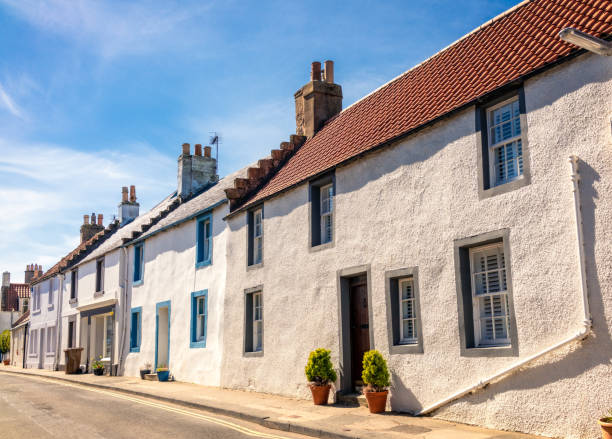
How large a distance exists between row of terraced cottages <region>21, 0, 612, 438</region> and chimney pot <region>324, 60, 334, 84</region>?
8cm

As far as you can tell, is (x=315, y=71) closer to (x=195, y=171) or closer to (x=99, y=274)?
(x=195, y=171)

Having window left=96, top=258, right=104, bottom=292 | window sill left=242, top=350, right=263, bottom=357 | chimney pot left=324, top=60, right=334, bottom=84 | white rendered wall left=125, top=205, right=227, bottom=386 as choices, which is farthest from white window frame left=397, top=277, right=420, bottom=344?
window left=96, top=258, right=104, bottom=292

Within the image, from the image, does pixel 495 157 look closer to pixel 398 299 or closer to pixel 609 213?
pixel 609 213

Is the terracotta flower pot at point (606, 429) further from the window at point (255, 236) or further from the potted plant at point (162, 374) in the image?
the potted plant at point (162, 374)

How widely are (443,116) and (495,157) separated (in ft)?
4.34

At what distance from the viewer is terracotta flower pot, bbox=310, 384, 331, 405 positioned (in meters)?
12.7

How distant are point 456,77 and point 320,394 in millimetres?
7149

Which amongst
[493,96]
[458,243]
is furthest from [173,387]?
[493,96]

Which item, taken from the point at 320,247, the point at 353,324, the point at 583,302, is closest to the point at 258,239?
the point at 320,247

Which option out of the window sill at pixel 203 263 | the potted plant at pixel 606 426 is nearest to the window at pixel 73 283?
the window sill at pixel 203 263

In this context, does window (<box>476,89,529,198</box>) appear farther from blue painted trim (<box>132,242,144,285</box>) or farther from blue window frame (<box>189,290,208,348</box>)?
blue painted trim (<box>132,242,144,285</box>)

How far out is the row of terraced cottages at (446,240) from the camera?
27.4ft

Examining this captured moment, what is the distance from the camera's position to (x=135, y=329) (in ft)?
82.8

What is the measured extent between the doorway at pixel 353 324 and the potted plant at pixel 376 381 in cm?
125
